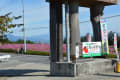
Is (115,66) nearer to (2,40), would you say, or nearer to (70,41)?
(70,41)

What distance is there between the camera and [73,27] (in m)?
14.2

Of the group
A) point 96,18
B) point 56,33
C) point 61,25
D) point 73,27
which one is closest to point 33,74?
point 56,33

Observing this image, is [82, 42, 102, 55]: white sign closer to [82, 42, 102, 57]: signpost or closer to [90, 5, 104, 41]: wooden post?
[82, 42, 102, 57]: signpost

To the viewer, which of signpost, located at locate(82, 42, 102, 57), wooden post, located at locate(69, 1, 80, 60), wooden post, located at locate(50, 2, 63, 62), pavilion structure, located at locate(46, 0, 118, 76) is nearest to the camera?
signpost, located at locate(82, 42, 102, 57)

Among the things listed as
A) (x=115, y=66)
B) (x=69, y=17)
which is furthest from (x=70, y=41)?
(x=115, y=66)

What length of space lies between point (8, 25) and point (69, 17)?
407 centimetres

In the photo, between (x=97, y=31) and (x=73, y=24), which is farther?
(x=97, y=31)

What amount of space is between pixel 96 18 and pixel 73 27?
89.2 inches

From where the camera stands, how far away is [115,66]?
14945 mm

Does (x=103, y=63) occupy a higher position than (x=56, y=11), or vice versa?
(x=56, y=11)

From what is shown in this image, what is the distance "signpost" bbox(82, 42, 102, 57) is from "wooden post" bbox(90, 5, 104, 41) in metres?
0.86

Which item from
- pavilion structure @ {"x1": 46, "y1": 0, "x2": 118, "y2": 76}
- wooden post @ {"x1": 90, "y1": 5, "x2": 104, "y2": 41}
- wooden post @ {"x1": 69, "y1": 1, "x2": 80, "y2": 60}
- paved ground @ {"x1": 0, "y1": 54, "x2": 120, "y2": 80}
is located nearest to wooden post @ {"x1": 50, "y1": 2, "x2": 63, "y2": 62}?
pavilion structure @ {"x1": 46, "y1": 0, "x2": 118, "y2": 76}

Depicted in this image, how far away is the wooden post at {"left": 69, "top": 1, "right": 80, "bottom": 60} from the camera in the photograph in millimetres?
14133

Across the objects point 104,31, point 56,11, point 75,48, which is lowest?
point 75,48
